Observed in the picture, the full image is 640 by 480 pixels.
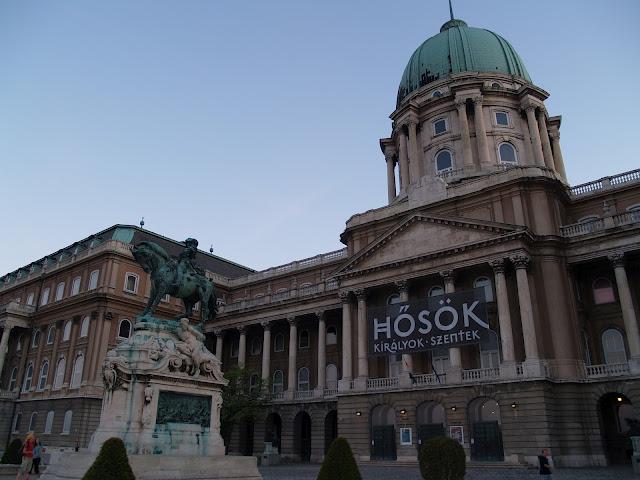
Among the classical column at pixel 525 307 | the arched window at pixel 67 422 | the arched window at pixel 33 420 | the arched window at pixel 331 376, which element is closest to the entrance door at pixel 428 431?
the classical column at pixel 525 307

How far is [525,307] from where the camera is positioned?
34.1 m

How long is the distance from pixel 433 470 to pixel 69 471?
9.61m

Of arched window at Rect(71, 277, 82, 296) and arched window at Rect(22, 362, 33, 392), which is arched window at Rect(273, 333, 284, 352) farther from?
arched window at Rect(22, 362, 33, 392)

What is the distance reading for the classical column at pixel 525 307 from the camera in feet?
108

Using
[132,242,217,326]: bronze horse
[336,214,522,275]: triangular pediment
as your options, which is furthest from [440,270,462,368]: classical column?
[132,242,217,326]: bronze horse

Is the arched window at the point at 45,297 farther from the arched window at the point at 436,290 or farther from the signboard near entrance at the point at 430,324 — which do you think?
the arched window at the point at 436,290

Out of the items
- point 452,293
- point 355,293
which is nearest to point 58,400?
point 355,293

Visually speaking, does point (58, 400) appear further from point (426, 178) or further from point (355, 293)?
point (426, 178)

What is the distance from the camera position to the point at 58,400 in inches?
1932

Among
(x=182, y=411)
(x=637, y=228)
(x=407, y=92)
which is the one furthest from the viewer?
(x=407, y=92)

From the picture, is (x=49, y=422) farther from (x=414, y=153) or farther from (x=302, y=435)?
(x=414, y=153)

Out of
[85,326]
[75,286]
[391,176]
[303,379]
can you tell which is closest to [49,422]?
[85,326]

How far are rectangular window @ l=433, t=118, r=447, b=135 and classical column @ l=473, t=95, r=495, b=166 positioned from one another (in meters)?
3.26

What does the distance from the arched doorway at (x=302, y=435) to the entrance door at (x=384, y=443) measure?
1081 centimetres
